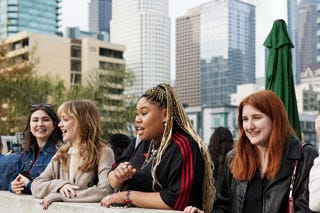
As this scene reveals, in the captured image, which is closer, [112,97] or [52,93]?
[52,93]

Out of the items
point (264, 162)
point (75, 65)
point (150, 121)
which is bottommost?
point (264, 162)

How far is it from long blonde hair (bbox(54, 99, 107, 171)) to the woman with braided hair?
606mm

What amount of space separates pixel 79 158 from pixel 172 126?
97 cm

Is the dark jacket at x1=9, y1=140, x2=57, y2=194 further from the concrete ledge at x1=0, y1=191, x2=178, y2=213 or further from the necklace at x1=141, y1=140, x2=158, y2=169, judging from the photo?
the necklace at x1=141, y1=140, x2=158, y2=169

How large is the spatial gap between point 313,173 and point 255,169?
47cm

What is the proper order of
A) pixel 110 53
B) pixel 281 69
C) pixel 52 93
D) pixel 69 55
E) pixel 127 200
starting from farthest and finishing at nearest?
pixel 110 53 < pixel 69 55 < pixel 52 93 < pixel 281 69 < pixel 127 200

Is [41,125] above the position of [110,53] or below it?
below

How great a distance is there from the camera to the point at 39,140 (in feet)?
16.7

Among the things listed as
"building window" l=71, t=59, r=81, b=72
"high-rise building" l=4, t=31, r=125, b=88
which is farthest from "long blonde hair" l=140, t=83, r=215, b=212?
"building window" l=71, t=59, r=81, b=72

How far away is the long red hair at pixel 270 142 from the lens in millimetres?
3268

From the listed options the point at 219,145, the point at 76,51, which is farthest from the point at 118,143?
the point at 76,51

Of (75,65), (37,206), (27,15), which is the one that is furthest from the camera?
(27,15)

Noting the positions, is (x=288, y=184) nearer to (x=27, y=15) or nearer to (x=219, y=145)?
(x=219, y=145)

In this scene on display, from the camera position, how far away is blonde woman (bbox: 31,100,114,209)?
13.5ft
